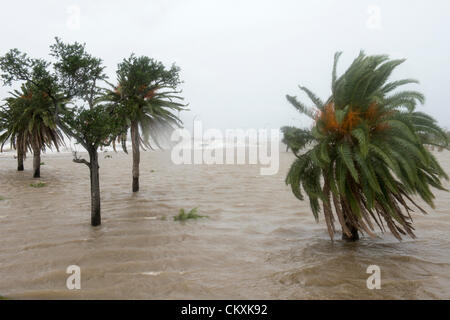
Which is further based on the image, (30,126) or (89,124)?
(30,126)

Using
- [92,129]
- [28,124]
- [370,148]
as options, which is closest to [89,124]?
[92,129]

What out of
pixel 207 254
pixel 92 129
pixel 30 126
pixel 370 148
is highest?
pixel 30 126

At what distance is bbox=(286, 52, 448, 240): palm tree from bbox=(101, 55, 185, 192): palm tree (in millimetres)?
6143

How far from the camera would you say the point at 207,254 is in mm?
6676

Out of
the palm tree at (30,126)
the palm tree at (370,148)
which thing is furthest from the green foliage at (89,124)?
the palm tree at (30,126)

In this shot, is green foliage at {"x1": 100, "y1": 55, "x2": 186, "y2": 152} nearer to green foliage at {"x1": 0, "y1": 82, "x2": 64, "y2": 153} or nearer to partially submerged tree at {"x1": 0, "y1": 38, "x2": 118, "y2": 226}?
partially submerged tree at {"x1": 0, "y1": 38, "x2": 118, "y2": 226}

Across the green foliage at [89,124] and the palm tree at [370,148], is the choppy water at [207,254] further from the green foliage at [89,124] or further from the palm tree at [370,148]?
the green foliage at [89,124]

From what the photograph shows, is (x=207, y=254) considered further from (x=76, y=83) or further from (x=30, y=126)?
(x=30, y=126)

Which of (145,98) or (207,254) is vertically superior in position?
(145,98)

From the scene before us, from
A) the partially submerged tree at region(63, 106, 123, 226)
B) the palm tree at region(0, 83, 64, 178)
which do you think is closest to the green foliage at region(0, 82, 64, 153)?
the palm tree at region(0, 83, 64, 178)

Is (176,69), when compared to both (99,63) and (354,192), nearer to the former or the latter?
(99,63)

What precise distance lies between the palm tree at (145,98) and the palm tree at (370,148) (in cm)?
614

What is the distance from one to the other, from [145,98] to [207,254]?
26.2ft
